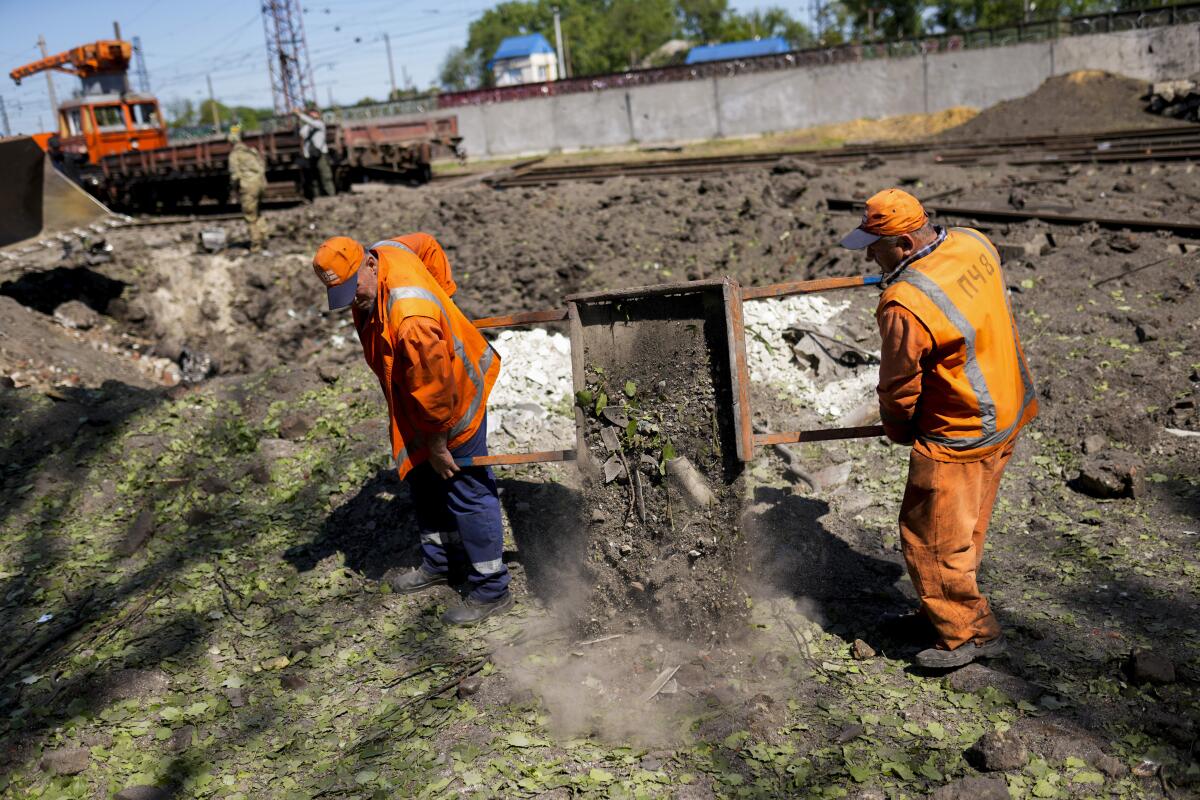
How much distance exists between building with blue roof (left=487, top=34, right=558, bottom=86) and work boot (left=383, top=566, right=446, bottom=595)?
72898 mm

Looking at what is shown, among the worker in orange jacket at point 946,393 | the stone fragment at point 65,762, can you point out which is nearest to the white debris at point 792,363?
the worker in orange jacket at point 946,393

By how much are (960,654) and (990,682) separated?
5.9 inches

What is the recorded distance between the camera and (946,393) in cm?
326

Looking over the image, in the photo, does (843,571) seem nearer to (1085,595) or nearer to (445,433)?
(1085,595)

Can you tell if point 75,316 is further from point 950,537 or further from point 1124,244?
point 1124,244

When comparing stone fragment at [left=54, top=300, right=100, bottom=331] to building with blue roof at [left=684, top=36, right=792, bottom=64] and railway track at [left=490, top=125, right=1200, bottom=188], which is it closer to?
railway track at [left=490, top=125, right=1200, bottom=188]

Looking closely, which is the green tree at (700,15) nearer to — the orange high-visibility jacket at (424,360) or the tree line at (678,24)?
the tree line at (678,24)

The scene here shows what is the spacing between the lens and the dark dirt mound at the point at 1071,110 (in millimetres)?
21203

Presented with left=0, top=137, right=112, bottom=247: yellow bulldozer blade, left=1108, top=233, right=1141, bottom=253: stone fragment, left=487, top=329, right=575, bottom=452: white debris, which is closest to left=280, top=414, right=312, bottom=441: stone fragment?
left=487, top=329, right=575, bottom=452: white debris

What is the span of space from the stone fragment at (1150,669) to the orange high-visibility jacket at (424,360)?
297 cm

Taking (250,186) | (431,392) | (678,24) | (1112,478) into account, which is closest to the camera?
(431,392)

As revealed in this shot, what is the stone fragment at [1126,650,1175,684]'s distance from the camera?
3211mm

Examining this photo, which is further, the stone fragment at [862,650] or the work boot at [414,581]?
the work boot at [414,581]

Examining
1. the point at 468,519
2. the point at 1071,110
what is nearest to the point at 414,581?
the point at 468,519
